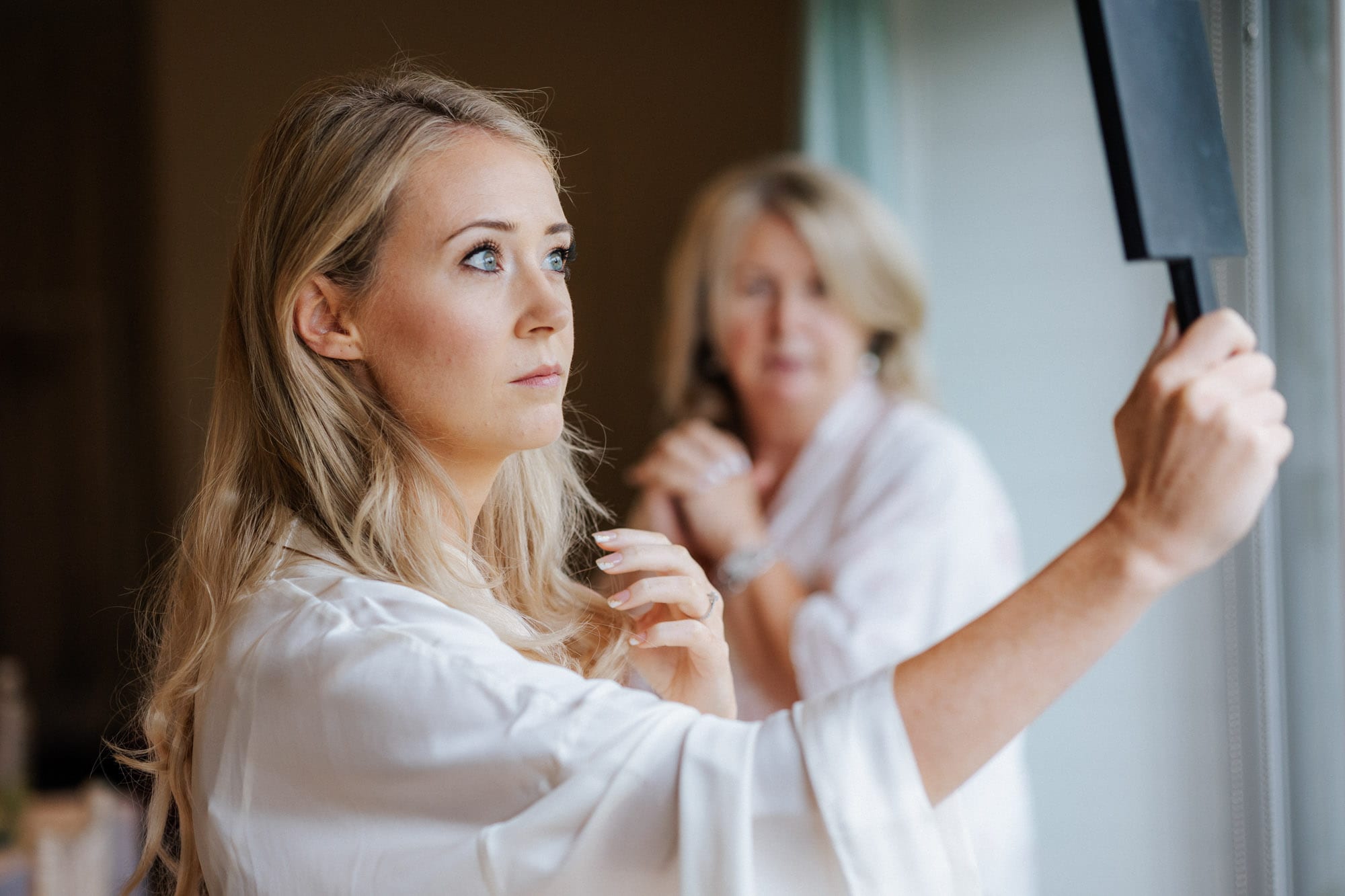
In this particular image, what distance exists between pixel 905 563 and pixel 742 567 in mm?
219

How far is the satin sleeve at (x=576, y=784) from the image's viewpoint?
0.59 meters

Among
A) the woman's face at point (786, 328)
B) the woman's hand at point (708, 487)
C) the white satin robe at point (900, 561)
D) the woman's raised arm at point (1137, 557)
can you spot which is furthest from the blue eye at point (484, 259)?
the woman's face at point (786, 328)

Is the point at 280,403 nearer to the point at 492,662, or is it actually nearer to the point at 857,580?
the point at 492,662

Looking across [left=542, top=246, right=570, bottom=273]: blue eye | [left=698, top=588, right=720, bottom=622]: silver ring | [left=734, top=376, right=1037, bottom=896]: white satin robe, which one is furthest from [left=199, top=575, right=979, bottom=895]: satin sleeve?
[left=734, top=376, right=1037, bottom=896]: white satin robe

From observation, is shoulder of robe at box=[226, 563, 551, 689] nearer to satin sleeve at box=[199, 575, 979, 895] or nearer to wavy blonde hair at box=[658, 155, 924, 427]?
satin sleeve at box=[199, 575, 979, 895]

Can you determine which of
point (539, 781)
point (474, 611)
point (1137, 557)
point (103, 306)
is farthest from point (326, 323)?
point (103, 306)

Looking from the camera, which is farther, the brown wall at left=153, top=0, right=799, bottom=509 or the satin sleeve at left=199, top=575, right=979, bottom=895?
the brown wall at left=153, top=0, right=799, bottom=509

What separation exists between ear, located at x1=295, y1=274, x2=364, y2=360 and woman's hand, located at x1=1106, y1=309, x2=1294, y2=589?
46 centimetres

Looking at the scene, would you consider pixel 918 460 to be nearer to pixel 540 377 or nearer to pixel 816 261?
pixel 816 261

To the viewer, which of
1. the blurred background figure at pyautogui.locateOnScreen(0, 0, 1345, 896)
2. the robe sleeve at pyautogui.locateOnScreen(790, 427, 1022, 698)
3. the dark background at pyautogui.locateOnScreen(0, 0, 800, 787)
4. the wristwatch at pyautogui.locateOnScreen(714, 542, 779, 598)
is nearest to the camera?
the blurred background figure at pyautogui.locateOnScreen(0, 0, 1345, 896)

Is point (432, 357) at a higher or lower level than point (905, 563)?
higher

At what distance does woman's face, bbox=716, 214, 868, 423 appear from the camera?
1.82 meters

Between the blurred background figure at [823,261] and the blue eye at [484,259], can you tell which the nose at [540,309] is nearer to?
the blue eye at [484,259]

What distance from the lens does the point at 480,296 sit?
0.71 m
